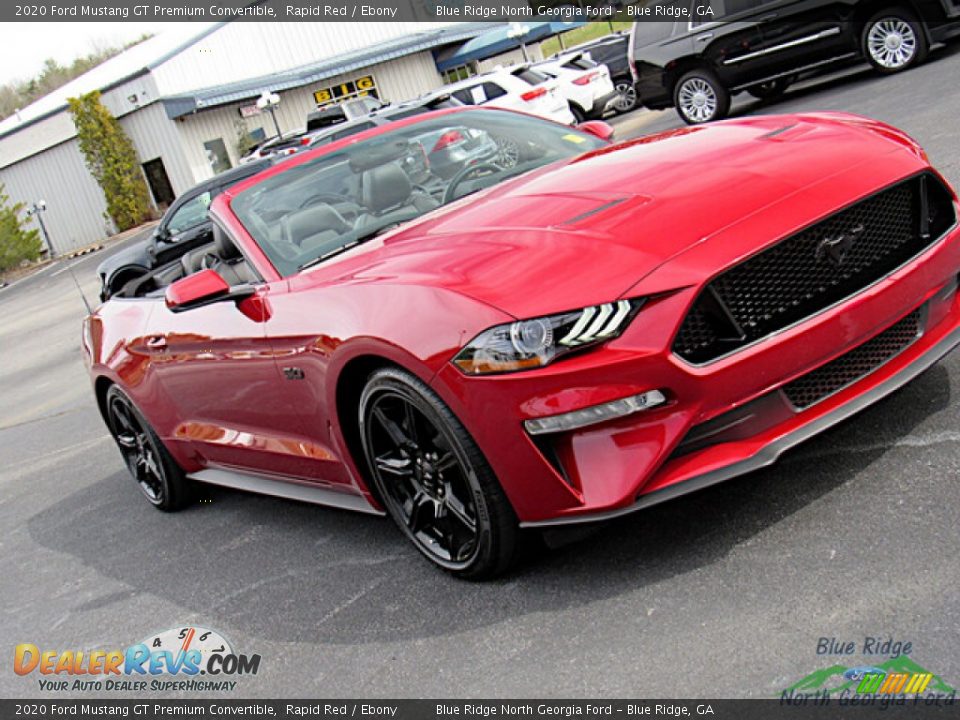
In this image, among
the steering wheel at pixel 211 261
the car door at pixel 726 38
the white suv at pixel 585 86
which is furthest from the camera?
the white suv at pixel 585 86

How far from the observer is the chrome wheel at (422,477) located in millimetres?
3775

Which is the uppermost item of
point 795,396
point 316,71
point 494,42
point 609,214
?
point 316,71

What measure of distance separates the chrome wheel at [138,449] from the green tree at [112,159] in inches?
1488

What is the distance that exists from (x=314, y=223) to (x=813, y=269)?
207 cm

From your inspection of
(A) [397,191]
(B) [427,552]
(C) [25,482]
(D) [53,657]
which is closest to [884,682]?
(B) [427,552]

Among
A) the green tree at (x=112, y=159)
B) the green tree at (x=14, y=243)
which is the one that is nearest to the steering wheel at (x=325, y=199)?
the green tree at (x=14, y=243)

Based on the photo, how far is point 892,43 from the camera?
1298cm

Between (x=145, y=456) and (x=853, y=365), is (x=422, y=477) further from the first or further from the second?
(x=145, y=456)

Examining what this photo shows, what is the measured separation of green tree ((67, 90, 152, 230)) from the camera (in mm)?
41969

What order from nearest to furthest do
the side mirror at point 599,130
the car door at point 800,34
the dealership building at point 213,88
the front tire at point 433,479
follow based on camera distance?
the front tire at point 433,479 → the side mirror at point 599,130 → the car door at point 800,34 → the dealership building at point 213,88

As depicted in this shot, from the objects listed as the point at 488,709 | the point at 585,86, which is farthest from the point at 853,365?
the point at 585,86

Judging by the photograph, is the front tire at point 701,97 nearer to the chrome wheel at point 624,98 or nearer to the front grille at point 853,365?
the chrome wheel at point 624,98

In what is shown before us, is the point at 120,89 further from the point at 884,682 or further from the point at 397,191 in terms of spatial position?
the point at 884,682

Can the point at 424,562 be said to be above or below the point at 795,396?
below
